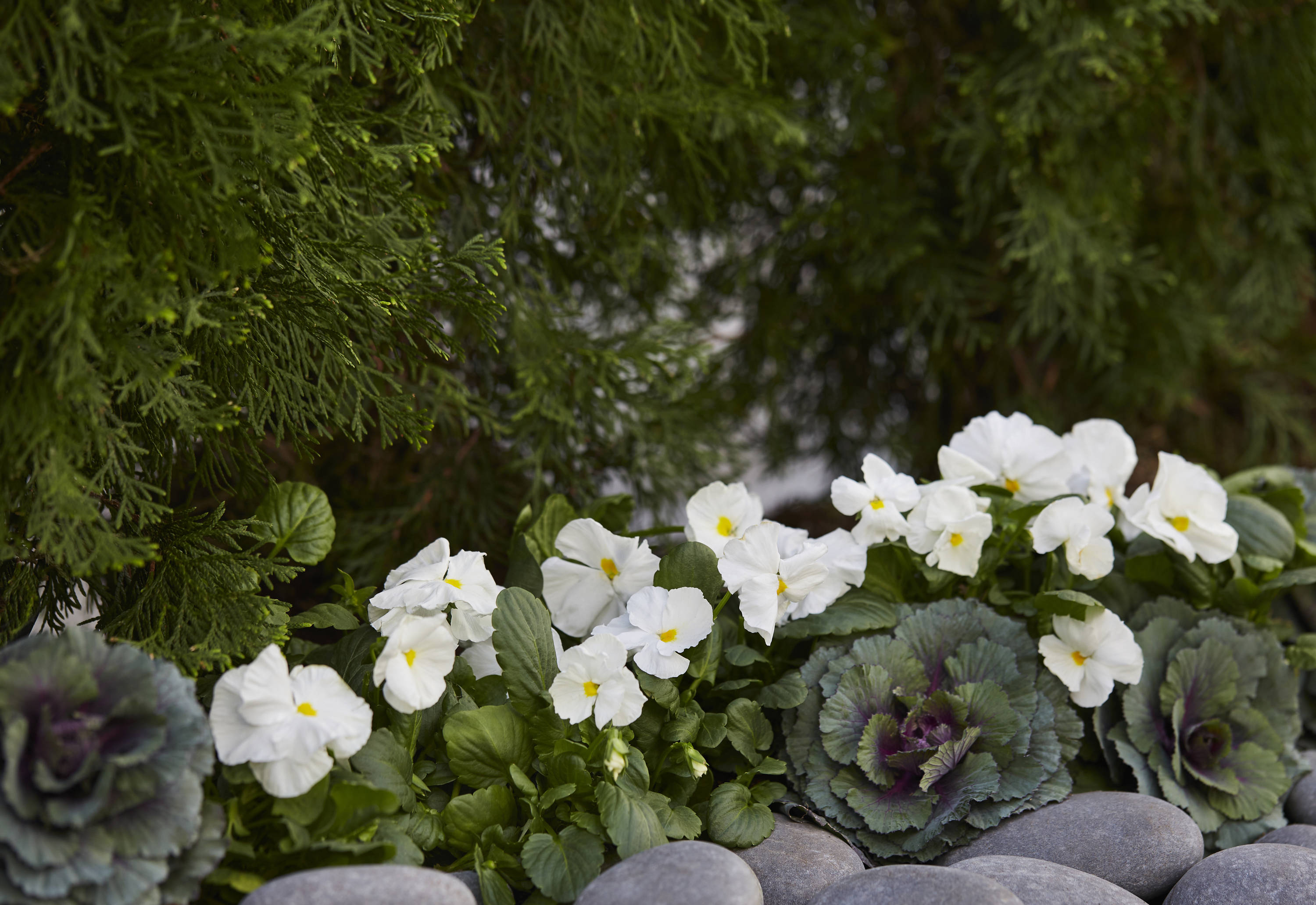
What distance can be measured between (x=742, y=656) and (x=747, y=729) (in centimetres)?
8

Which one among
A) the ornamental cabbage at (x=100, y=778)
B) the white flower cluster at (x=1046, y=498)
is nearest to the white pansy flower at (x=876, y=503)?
the white flower cluster at (x=1046, y=498)

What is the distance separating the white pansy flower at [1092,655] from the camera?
1.08 meters

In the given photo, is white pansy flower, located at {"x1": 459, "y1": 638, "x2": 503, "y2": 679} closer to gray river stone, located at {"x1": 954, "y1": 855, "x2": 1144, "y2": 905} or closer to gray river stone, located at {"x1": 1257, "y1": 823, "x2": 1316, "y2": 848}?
gray river stone, located at {"x1": 954, "y1": 855, "x2": 1144, "y2": 905}

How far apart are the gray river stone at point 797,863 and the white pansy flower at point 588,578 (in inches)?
11.6

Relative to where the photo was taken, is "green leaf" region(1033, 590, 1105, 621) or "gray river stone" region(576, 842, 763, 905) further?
"green leaf" region(1033, 590, 1105, 621)

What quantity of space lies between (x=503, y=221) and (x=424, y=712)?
0.82 metres

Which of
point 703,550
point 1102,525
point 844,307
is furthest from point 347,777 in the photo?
point 844,307

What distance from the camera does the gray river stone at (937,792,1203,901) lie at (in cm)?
99

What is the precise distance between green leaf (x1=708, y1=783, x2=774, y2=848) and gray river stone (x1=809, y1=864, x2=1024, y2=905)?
0.10 meters

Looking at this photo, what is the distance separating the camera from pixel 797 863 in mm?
942

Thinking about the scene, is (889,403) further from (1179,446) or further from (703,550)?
(703,550)

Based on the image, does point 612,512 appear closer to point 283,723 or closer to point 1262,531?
point 283,723

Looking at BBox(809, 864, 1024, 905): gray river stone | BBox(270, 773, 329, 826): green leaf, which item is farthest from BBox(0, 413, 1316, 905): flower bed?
BBox(809, 864, 1024, 905): gray river stone

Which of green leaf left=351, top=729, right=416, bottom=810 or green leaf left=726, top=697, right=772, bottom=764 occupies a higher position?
green leaf left=351, top=729, right=416, bottom=810
